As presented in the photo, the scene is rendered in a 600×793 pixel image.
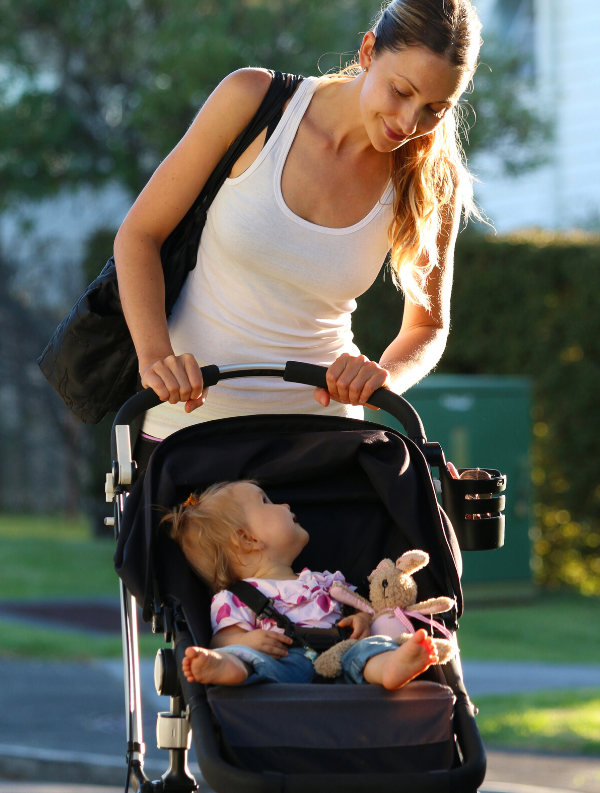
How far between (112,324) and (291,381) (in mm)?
554

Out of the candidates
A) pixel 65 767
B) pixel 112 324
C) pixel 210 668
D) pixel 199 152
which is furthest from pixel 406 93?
pixel 65 767

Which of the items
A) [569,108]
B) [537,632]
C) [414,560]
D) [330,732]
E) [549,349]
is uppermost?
[569,108]

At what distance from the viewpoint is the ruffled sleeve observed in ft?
7.70

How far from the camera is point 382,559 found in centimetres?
259

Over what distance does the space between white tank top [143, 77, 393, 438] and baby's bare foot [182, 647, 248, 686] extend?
2.68 ft

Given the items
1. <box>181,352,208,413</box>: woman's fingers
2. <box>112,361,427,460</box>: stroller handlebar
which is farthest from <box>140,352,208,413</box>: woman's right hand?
<box>112,361,427,460</box>: stroller handlebar

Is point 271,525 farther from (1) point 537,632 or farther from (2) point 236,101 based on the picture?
(1) point 537,632

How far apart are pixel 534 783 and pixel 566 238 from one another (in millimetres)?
5449

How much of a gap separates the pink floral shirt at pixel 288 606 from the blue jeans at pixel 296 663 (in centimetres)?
11

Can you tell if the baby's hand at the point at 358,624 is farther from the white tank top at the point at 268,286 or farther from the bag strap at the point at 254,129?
the bag strap at the point at 254,129

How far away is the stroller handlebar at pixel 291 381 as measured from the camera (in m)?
2.48

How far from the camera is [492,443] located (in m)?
8.10

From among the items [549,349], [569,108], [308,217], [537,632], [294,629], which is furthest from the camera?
[569,108]

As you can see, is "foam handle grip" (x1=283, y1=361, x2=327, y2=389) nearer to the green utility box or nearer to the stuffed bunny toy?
the stuffed bunny toy
